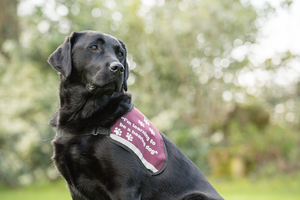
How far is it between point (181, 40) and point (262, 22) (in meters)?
2.87

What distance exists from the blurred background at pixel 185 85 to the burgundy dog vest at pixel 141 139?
6265 mm

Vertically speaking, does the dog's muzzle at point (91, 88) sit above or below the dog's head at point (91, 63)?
below

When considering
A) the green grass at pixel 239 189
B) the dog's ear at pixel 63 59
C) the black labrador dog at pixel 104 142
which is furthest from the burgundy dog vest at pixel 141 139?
the green grass at pixel 239 189

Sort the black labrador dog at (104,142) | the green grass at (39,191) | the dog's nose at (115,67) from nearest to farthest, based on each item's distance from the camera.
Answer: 1. the black labrador dog at (104,142)
2. the dog's nose at (115,67)
3. the green grass at (39,191)

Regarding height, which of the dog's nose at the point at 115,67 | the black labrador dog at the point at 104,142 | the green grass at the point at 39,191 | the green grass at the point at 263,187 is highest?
the dog's nose at the point at 115,67

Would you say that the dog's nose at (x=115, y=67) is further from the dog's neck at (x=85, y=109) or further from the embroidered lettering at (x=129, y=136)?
the embroidered lettering at (x=129, y=136)

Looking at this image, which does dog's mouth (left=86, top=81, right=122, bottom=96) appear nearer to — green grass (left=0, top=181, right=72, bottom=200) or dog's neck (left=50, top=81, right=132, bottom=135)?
dog's neck (left=50, top=81, right=132, bottom=135)

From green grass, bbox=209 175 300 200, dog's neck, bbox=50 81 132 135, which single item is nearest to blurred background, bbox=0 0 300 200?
green grass, bbox=209 175 300 200

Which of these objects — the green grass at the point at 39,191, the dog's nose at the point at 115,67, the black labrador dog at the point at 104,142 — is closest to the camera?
the black labrador dog at the point at 104,142

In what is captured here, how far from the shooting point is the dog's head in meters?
2.64

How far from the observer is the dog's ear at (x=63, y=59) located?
8.82ft

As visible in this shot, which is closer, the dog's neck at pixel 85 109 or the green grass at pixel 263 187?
the dog's neck at pixel 85 109

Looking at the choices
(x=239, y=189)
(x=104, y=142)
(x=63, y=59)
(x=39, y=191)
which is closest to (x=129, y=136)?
(x=104, y=142)

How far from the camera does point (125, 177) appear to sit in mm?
2393
